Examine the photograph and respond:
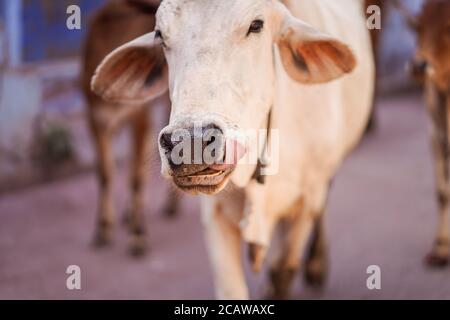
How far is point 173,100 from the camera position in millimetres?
2740

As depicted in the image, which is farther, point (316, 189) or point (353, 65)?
point (316, 189)

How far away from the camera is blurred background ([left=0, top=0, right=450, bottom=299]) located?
4652 millimetres

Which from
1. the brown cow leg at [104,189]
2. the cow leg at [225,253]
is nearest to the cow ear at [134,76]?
the cow leg at [225,253]

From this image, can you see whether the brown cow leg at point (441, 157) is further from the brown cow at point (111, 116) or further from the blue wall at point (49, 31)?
the blue wall at point (49, 31)

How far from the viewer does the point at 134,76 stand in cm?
337

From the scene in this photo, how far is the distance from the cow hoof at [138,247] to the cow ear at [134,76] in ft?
6.56

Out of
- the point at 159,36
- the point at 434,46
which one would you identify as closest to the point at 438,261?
the point at 434,46

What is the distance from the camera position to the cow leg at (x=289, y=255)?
379 cm

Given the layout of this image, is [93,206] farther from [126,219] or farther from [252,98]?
[252,98]

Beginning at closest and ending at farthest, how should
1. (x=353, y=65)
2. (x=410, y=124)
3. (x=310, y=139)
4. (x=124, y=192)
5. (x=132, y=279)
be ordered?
(x=353, y=65), (x=310, y=139), (x=132, y=279), (x=124, y=192), (x=410, y=124)

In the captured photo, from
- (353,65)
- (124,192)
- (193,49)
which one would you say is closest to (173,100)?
(193,49)

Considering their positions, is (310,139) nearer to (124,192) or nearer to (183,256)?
(183,256)
